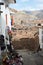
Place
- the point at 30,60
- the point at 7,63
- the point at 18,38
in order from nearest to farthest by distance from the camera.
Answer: the point at 7,63, the point at 30,60, the point at 18,38

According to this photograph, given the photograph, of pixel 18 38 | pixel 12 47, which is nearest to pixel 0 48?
pixel 12 47

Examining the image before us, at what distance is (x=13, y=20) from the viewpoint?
6.58 metres

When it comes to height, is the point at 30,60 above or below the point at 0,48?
below

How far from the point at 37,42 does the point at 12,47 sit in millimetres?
748

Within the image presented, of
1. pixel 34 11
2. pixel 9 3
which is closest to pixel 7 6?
pixel 9 3

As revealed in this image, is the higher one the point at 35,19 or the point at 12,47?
the point at 35,19

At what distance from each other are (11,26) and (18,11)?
0.38m

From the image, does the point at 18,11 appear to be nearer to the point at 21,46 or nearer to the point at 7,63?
the point at 21,46

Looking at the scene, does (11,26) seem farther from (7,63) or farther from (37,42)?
(7,63)

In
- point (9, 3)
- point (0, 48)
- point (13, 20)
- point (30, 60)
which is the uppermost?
point (9, 3)

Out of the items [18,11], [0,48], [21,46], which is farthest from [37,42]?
[0,48]

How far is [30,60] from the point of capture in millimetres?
6211

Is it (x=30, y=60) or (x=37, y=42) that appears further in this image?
(x=37, y=42)

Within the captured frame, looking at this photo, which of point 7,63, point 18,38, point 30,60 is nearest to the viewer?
point 7,63
